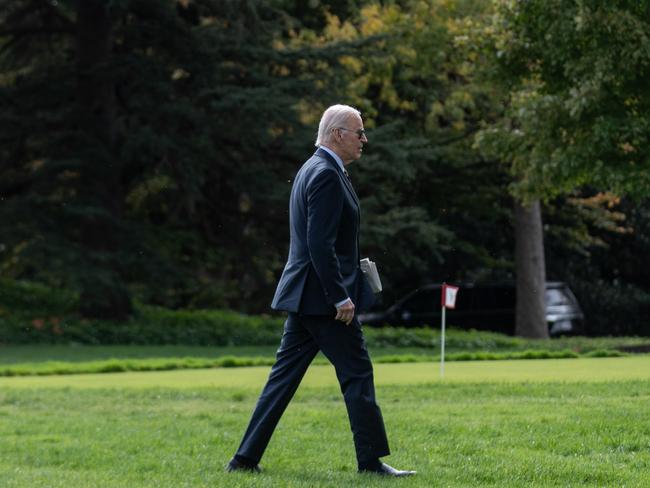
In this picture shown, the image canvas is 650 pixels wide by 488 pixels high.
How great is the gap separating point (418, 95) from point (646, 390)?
19.8 m

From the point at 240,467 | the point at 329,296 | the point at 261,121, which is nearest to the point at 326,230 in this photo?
the point at 329,296

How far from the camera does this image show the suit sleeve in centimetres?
662

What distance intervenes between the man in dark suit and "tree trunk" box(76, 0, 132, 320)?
17.3m

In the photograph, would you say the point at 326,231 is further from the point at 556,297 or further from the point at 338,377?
the point at 556,297

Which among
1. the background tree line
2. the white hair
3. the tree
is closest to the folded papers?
the white hair

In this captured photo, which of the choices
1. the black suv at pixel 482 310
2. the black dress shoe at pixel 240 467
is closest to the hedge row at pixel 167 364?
the black dress shoe at pixel 240 467

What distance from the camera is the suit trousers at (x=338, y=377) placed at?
6.77m

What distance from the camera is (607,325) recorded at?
3625cm

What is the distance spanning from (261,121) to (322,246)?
18.5 meters

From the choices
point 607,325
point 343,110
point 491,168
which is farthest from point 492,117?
point 343,110

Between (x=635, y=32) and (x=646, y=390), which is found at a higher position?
(x=635, y=32)

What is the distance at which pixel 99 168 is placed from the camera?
82.2 feet

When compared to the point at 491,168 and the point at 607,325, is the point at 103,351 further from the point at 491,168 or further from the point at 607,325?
the point at 607,325

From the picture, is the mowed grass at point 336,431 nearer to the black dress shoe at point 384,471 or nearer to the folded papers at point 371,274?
the black dress shoe at point 384,471
